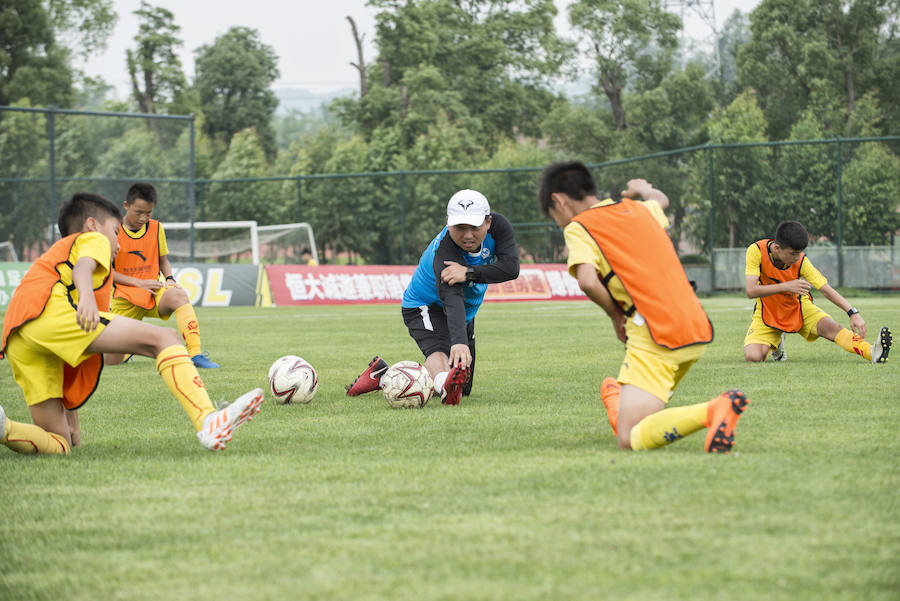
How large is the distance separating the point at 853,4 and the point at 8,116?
117ft

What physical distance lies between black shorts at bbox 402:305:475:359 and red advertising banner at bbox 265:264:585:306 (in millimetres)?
17161

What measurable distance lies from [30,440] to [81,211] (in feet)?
3.93

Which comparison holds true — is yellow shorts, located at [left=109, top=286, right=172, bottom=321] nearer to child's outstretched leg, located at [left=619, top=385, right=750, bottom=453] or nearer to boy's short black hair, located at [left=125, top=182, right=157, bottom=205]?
boy's short black hair, located at [left=125, top=182, right=157, bottom=205]

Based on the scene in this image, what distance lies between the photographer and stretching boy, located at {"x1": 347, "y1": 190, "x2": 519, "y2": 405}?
22.4 feet

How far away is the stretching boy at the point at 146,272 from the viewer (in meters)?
9.66

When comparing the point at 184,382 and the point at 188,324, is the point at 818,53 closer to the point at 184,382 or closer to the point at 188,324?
the point at 188,324

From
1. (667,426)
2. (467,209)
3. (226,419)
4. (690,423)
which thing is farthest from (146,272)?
(690,423)

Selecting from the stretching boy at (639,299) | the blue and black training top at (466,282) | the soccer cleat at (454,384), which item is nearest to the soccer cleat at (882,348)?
the blue and black training top at (466,282)

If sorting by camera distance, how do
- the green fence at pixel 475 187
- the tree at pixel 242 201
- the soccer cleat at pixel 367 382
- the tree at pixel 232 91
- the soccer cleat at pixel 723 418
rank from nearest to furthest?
the soccer cleat at pixel 723 418 < the soccer cleat at pixel 367 382 < the green fence at pixel 475 187 < the tree at pixel 242 201 < the tree at pixel 232 91

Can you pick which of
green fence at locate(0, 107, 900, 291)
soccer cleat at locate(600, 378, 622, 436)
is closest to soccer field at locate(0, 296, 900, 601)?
soccer cleat at locate(600, 378, 622, 436)

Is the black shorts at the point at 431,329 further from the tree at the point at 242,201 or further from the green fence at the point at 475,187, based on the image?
the tree at the point at 242,201

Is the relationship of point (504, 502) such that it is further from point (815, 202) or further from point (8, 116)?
point (815, 202)

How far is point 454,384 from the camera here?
696 cm

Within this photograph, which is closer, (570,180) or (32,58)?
(570,180)
